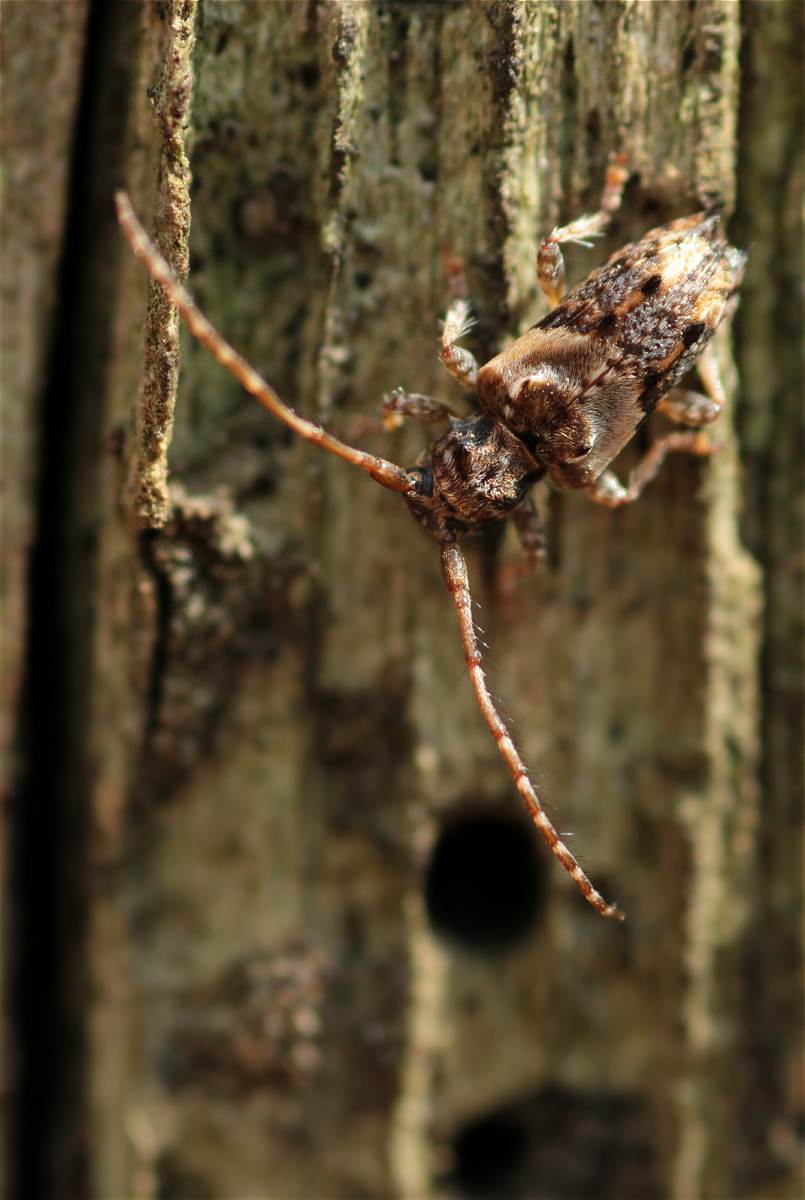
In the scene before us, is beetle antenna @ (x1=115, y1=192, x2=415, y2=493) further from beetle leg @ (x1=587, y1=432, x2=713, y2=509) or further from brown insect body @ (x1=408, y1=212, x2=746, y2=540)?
beetle leg @ (x1=587, y1=432, x2=713, y2=509)

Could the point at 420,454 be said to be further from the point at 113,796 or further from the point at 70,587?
the point at 113,796

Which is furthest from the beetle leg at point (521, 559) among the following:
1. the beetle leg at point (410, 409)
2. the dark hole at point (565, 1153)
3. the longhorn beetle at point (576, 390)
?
the dark hole at point (565, 1153)

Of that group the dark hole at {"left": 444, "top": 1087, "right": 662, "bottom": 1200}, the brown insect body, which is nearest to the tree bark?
the dark hole at {"left": 444, "top": 1087, "right": 662, "bottom": 1200}

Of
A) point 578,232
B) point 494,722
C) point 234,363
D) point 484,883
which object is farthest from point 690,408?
point 484,883

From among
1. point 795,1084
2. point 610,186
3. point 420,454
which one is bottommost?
point 795,1084

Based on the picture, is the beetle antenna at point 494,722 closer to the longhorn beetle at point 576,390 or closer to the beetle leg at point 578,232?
the longhorn beetle at point 576,390

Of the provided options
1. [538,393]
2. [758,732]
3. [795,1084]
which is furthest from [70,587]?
[795,1084]
